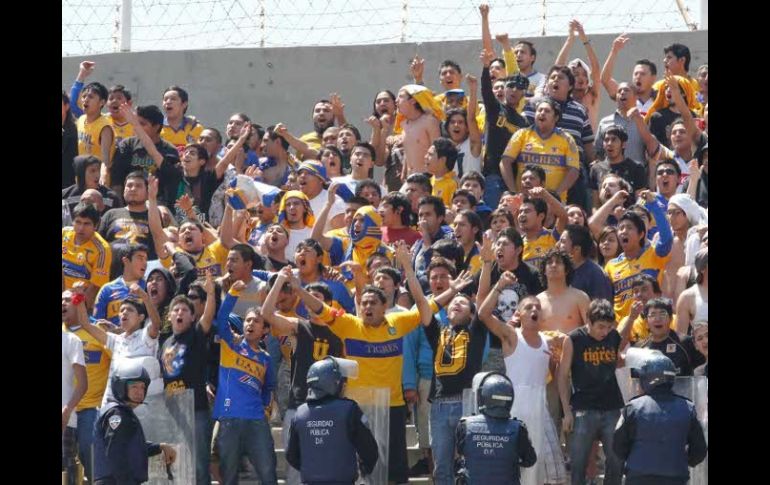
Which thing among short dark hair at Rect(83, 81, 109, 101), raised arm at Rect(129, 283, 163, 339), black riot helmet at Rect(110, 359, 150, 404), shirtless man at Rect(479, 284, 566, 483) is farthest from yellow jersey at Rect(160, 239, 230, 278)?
short dark hair at Rect(83, 81, 109, 101)

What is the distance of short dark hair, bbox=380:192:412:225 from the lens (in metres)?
14.0

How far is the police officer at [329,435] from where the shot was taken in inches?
438

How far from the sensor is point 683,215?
13.8 m

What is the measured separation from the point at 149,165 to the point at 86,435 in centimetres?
412

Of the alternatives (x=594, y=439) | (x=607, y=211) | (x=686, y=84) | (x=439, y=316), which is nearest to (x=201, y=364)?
(x=439, y=316)

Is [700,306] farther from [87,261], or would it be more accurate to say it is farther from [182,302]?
[87,261]

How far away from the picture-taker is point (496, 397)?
1089cm

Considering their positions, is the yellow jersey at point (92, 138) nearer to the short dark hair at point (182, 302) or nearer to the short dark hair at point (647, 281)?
the short dark hair at point (182, 302)

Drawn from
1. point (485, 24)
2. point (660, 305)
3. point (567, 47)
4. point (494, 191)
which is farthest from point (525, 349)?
point (567, 47)

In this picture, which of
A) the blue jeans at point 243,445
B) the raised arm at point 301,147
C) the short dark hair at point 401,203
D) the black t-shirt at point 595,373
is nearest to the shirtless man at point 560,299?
the black t-shirt at point 595,373

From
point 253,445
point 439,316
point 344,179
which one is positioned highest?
point 344,179
